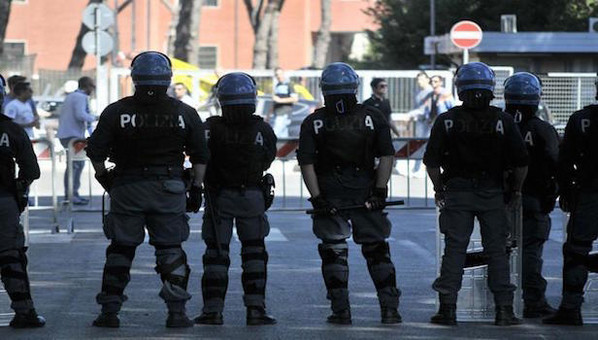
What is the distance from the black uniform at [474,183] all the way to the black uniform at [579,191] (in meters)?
0.33

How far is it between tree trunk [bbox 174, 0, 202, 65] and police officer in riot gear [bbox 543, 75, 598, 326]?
3730 centimetres

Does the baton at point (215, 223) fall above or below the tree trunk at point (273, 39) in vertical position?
below

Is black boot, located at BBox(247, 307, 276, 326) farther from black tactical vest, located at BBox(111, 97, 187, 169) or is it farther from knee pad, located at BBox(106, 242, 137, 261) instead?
black tactical vest, located at BBox(111, 97, 187, 169)

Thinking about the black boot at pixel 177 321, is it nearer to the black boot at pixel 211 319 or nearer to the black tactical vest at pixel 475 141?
the black boot at pixel 211 319

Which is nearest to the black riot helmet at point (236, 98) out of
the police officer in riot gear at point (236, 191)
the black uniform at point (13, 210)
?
the police officer in riot gear at point (236, 191)

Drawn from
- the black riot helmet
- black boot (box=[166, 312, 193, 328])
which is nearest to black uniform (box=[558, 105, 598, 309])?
the black riot helmet

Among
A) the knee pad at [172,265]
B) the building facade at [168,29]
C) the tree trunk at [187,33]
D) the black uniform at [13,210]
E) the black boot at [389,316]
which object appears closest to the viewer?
the black uniform at [13,210]

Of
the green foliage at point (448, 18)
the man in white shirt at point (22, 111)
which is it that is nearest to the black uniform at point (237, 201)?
the man in white shirt at point (22, 111)

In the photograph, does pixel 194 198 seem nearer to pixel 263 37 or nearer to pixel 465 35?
pixel 465 35

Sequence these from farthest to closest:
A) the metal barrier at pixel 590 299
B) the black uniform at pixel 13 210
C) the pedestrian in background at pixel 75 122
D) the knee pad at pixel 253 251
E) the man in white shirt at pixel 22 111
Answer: the man in white shirt at pixel 22 111
the pedestrian in background at pixel 75 122
the metal barrier at pixel 590 299
the knee pad at pixel 253 251
the black uniform at pixel 13 210

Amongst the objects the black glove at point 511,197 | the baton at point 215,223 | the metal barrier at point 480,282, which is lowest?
the metal barrier at point 480,282

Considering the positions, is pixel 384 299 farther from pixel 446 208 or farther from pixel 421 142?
pixel 421 142

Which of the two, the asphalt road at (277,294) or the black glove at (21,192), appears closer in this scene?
the asphalt road at (277,294)

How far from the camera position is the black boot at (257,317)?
10.6m
